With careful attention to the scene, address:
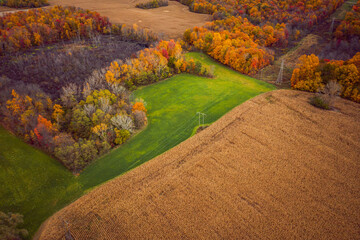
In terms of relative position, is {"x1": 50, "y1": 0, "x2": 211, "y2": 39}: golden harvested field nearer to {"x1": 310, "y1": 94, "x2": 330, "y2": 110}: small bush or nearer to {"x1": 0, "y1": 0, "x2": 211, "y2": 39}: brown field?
{"x1": 0, "y1": 0, "x2": 211, "y2": 39}: brown field

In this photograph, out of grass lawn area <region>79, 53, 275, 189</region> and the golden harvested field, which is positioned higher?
the golden harvested field

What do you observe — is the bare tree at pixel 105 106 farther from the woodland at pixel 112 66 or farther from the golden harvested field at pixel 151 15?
the golden harvested field at pixel 151 15

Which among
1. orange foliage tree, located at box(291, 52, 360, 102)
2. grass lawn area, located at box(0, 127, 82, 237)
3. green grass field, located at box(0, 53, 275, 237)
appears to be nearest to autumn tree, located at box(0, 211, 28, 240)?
grass lawn area, located at box(0, 127, 82, 237)

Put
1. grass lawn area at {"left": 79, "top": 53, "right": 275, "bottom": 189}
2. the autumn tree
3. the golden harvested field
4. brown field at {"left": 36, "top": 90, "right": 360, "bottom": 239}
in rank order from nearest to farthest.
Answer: the autumn tree
brown field at {"left": 36, "top": 90, "right": 360, "bottom": 239}
grass lawn area at {"left": 79, "top": 53, "right": 275, "bottom": 189}
the golden harvested field

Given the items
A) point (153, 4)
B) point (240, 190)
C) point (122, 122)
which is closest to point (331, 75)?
point (240, 190)

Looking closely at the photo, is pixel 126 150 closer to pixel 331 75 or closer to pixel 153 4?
pixel 331 75

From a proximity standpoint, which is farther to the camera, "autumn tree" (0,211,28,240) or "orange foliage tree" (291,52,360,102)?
"orange foliage tree" (291,52,360,102)
